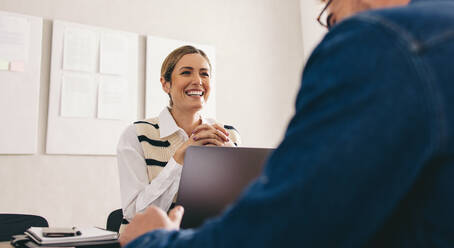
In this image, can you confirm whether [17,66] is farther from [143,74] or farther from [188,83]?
[188,83]

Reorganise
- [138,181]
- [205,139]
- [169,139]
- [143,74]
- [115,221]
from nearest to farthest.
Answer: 1. [205,139]
2. [138,181]
3. [169,139]
4. [115,221]
5. [143,74]

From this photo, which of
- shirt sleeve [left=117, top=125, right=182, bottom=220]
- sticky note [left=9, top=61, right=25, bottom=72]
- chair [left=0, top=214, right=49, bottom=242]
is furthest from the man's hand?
sticky note [left=9, top=61, right=25, bottom=72]

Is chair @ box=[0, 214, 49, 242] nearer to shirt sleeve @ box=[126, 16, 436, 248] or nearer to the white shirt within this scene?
the white shirt

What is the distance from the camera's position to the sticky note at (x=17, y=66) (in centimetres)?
235

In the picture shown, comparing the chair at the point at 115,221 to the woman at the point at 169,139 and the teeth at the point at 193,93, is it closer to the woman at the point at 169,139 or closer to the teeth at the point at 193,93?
the woman at the point at 169,139

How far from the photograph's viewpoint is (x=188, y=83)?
1.71 m

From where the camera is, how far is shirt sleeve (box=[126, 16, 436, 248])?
1.07 feet

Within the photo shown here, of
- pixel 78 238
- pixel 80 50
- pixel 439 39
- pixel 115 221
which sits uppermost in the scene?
pixel 80 50

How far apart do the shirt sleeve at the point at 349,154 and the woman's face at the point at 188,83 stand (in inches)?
53.4

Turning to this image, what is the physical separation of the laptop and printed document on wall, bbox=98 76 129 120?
71.4 inches

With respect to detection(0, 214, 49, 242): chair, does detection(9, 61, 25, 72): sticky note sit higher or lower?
higher

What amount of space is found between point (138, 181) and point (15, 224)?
2.47ft

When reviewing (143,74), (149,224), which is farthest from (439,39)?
(143,74)

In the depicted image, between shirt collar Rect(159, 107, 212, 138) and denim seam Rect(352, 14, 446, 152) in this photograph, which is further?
shirt collar Rect(159, 107, 212, 138)
